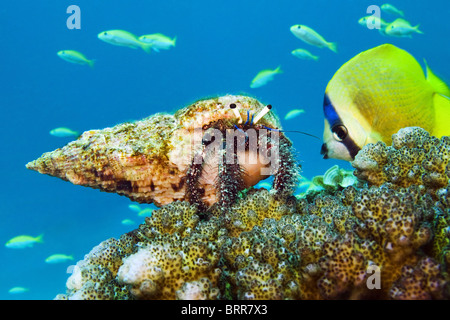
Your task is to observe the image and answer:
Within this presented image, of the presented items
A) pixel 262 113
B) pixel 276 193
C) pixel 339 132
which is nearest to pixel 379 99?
pixel 339 132

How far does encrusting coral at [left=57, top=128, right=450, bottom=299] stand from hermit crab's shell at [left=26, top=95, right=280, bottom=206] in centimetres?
34

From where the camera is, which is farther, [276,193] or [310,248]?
[276,193]

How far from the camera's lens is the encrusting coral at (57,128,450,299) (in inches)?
56.2

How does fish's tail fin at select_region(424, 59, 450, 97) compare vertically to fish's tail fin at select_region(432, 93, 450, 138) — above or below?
above

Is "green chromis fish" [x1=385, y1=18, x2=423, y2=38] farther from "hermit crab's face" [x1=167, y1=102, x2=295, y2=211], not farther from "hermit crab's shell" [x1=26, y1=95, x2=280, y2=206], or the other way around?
"hermit crab's face" [x1=167, y1=102, x2=295, y2=211]

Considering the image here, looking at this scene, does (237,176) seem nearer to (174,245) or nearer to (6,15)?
(174,245)

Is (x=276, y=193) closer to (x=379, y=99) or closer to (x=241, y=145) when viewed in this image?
(x=241, y=145)

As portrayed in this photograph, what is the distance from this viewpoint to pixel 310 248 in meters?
1.69

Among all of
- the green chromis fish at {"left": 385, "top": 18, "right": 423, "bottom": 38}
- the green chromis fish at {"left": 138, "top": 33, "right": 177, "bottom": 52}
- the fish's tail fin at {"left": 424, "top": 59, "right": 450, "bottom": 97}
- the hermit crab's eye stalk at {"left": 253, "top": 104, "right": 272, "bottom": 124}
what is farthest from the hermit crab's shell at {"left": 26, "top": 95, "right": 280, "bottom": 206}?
the green chromis fish at {"left": 385, "top": 18, "right": 423, "bottom": 38}

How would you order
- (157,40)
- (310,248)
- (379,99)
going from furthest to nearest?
(157,40) < (379,99) < (310,248)

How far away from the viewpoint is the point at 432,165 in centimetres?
209

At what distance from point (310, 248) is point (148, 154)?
1.60 metres

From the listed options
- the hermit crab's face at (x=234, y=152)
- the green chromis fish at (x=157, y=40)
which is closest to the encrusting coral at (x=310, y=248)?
the hermit crab's face at (x=234, y=152)

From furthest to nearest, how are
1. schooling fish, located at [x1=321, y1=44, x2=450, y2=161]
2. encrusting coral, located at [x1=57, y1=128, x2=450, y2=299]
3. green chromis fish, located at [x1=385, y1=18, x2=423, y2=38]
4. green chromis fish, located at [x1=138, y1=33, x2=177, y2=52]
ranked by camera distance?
green chromis fish, located at [x1=138, y1=33, x2=177, y2=52] → green chromis fish, located at [x1=385, y1=18, x2=423, y2=38] → schooling fish, located at [x1=321, y1=44, x2=450, y2=161] → encrusting coral, located at [x1=57, y1=128, x2=450, y2=299]
